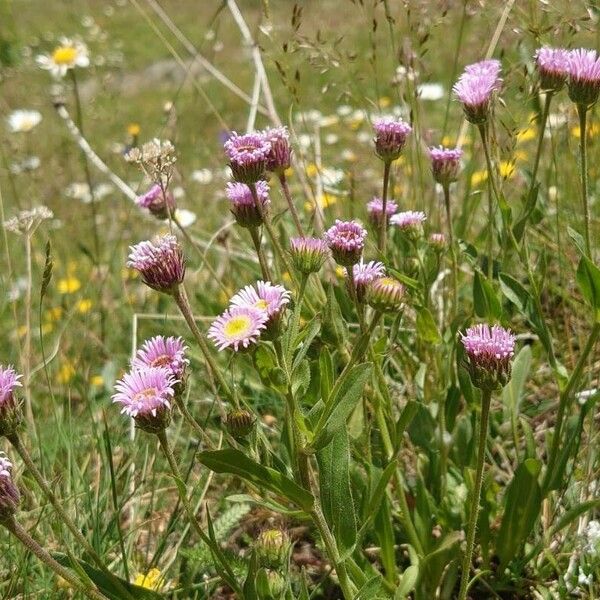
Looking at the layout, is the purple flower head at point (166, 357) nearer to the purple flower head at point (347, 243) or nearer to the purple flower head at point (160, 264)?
the purple flower head at point (160, 264)

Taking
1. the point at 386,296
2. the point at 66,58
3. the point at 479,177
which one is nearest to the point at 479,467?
the point at 386,296

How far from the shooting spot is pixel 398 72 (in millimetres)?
1756

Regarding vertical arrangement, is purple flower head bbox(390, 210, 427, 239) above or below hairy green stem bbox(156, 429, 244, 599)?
above

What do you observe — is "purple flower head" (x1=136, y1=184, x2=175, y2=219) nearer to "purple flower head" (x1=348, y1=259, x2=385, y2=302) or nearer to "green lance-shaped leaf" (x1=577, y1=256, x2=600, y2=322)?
"purple flower head" (x1=348, y1=259, x2=385, y2=302)

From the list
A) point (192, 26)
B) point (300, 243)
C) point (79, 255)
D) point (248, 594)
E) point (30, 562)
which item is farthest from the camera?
point (192, 26)

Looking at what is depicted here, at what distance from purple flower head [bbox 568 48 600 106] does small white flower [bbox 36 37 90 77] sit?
1.83 meters

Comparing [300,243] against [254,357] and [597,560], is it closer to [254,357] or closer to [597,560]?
[254,357]

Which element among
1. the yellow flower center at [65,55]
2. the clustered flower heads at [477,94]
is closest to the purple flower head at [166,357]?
the clustered flower heads at [477,94]

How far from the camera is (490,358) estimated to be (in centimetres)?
101

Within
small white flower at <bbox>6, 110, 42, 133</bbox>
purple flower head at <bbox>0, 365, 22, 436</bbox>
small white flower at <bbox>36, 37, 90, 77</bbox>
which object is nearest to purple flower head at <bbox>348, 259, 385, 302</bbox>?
purple flower head at <bbox>0, 365, 22, 436</bbox>

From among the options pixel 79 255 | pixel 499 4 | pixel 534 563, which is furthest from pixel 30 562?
pixel 79 255

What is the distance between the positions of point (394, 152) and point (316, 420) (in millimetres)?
483

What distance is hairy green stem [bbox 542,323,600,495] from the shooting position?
1.12 metres

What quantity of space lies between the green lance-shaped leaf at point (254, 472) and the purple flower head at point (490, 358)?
0.26 metres
